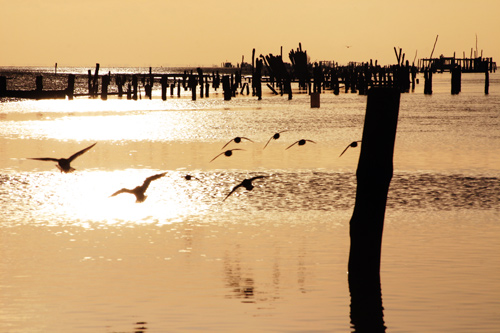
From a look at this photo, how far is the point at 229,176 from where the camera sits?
71.1ft

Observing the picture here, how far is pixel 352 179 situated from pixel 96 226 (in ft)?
24.3

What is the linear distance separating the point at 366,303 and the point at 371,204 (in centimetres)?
111

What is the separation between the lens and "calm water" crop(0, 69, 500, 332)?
9953 millimetres

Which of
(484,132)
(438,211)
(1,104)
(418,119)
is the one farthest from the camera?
(1,104)

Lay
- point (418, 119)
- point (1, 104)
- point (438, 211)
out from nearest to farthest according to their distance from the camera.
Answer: point (438, 211) → point (418, 119) → point (1, 104)

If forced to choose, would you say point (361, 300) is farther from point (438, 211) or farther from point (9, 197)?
point (9, 197)

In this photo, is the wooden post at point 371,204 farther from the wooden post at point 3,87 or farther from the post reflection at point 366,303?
the wooden post at point 3,87

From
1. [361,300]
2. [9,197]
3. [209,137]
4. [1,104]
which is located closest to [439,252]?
[361,300]

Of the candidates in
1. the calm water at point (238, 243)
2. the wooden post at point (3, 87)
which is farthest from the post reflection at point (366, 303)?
the wooden post at point (3, 87)

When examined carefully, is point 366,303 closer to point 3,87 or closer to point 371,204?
point 371,204

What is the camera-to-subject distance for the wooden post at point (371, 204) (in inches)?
390

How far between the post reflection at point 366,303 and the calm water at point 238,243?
0.10 m

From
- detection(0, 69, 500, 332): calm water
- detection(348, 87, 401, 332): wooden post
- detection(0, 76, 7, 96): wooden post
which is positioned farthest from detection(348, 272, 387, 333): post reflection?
detection(0, 76, 7, 96): wooden post

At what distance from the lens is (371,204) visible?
10.4 metres
